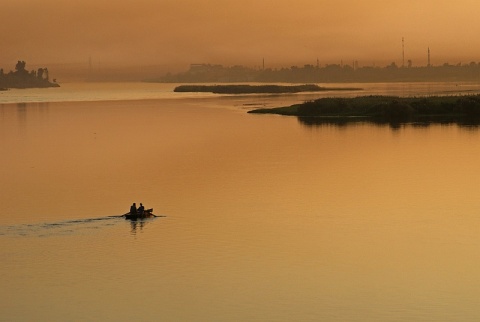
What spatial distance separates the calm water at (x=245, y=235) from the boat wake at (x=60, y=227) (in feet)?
0.33

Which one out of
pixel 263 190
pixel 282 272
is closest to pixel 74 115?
pixel 263 190

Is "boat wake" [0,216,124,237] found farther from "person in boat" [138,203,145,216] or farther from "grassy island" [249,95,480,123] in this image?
"grassy island" [249,95,480,123]

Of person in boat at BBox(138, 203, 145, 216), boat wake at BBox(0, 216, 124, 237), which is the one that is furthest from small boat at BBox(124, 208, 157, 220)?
boat wake at BBox(0, 216, 124, 237)

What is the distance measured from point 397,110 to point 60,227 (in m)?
65.4

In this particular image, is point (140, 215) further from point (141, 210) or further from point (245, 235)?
point (245, 235)

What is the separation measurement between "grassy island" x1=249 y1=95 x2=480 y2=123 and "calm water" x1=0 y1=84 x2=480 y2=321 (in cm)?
3092

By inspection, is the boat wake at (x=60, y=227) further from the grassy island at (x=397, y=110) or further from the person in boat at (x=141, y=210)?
the grassy island at (x=397, y=110)

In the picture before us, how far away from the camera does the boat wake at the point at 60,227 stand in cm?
3297

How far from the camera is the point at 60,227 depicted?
34.1m

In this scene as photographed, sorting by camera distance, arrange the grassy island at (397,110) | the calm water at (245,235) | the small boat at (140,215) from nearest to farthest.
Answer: the calm water at (245,235) → the small boat at (140,215) → the grassy island at (397,110)

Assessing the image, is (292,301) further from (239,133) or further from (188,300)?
(239,133)

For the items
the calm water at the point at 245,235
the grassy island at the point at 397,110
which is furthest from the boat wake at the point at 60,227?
the grassy island at the point at 397,110

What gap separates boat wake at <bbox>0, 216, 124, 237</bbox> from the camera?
3297cm

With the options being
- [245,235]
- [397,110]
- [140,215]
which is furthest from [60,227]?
[397,110]
